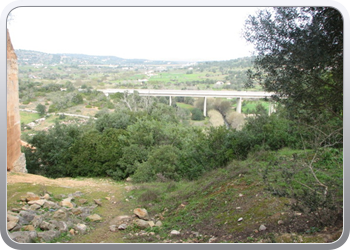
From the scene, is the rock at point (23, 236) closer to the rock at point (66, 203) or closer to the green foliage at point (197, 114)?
the rock at point (66, 203)

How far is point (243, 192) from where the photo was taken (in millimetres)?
4668

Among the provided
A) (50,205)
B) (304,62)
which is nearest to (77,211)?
(50,205)

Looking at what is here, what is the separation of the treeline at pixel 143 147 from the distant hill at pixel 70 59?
3.48m

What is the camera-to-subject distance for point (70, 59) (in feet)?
22.3

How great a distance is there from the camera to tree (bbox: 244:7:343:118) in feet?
12.3

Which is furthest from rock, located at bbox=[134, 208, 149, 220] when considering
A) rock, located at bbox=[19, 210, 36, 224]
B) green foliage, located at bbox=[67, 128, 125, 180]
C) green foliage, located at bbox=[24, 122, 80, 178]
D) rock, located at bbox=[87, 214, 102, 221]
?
green foliage, located at bbox=[24, 122, 80, 178]

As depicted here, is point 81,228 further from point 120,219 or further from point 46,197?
point 46,197

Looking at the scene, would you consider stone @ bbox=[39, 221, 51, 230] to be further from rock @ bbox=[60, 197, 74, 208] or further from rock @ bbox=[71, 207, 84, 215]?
rock @ bbox=[60, 197, 74, 208]

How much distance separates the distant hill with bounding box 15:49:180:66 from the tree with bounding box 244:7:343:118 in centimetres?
192

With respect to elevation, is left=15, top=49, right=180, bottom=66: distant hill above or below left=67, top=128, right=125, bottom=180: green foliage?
above

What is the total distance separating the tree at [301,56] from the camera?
3764mm

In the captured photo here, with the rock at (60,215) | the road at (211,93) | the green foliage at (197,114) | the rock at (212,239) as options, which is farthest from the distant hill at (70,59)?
the green foliage at (197,114)

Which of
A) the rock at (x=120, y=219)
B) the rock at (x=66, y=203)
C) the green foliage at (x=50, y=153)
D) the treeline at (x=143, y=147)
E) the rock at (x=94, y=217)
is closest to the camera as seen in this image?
the rock at (x=120, y=219)

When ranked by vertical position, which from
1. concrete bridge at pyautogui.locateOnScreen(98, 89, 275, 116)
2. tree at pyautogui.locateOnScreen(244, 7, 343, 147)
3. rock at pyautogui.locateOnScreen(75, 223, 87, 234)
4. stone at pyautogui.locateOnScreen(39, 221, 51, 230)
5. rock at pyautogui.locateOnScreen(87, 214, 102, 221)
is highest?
tree at pyautogui.locateOnScreen(244, 7, 343, 147)
